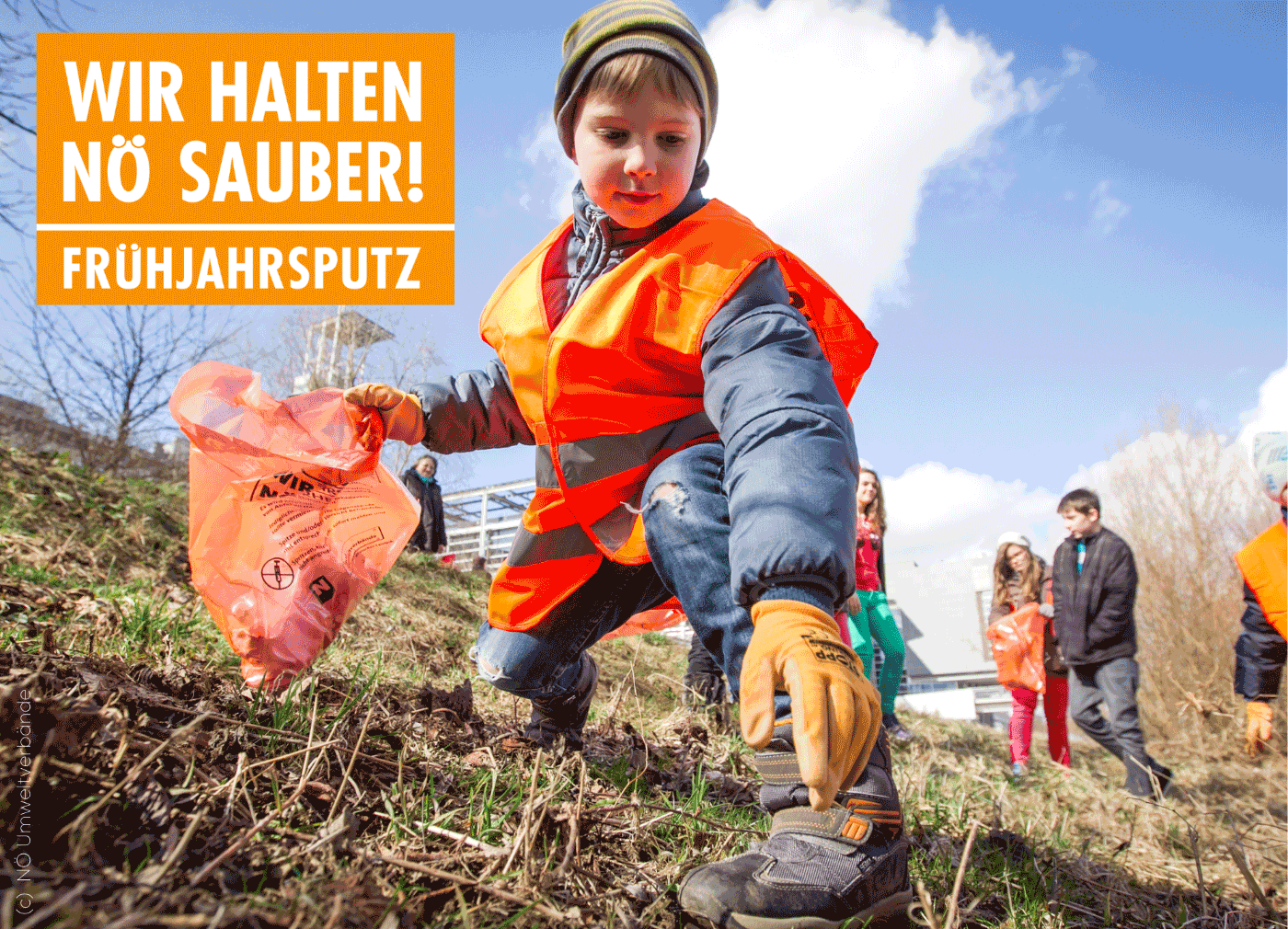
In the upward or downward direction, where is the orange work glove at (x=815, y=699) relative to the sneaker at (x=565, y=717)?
upward

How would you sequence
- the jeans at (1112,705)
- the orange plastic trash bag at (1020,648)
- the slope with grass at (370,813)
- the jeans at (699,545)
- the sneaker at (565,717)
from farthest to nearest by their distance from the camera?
the orange plastic trash bag at (1020,648) → the jeans at (1112,705) → the sneaker at (565,717) → the jeans at (699,545) → the slope with grass at (370,813)

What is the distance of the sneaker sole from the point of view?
1.16 meters

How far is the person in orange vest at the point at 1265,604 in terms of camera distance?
11.5 ft

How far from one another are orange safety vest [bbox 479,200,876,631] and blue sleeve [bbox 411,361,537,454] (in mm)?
281

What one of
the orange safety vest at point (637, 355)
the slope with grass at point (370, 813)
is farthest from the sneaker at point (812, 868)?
the orange safety vest at point (637, 355)

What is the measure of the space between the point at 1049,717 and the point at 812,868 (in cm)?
514

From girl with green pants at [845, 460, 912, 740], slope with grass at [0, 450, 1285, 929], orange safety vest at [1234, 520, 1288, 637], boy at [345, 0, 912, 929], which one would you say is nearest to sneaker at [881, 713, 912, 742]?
girl with green pants at [845, 460, 912, 740]

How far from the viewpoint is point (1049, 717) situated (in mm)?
5457

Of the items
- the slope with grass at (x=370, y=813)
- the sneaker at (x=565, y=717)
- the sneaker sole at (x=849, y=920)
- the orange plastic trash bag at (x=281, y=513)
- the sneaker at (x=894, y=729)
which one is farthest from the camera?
the sneaker at (x=894, y=729)

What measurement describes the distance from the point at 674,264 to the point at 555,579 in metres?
0.87

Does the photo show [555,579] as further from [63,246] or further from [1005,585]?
[63,246]

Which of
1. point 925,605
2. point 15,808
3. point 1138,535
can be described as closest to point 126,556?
point 15,808

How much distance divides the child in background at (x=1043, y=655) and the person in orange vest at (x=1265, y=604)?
4.64 ft

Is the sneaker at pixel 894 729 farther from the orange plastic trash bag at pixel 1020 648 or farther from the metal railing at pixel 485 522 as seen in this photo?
the metal railing at pixel 485 522
